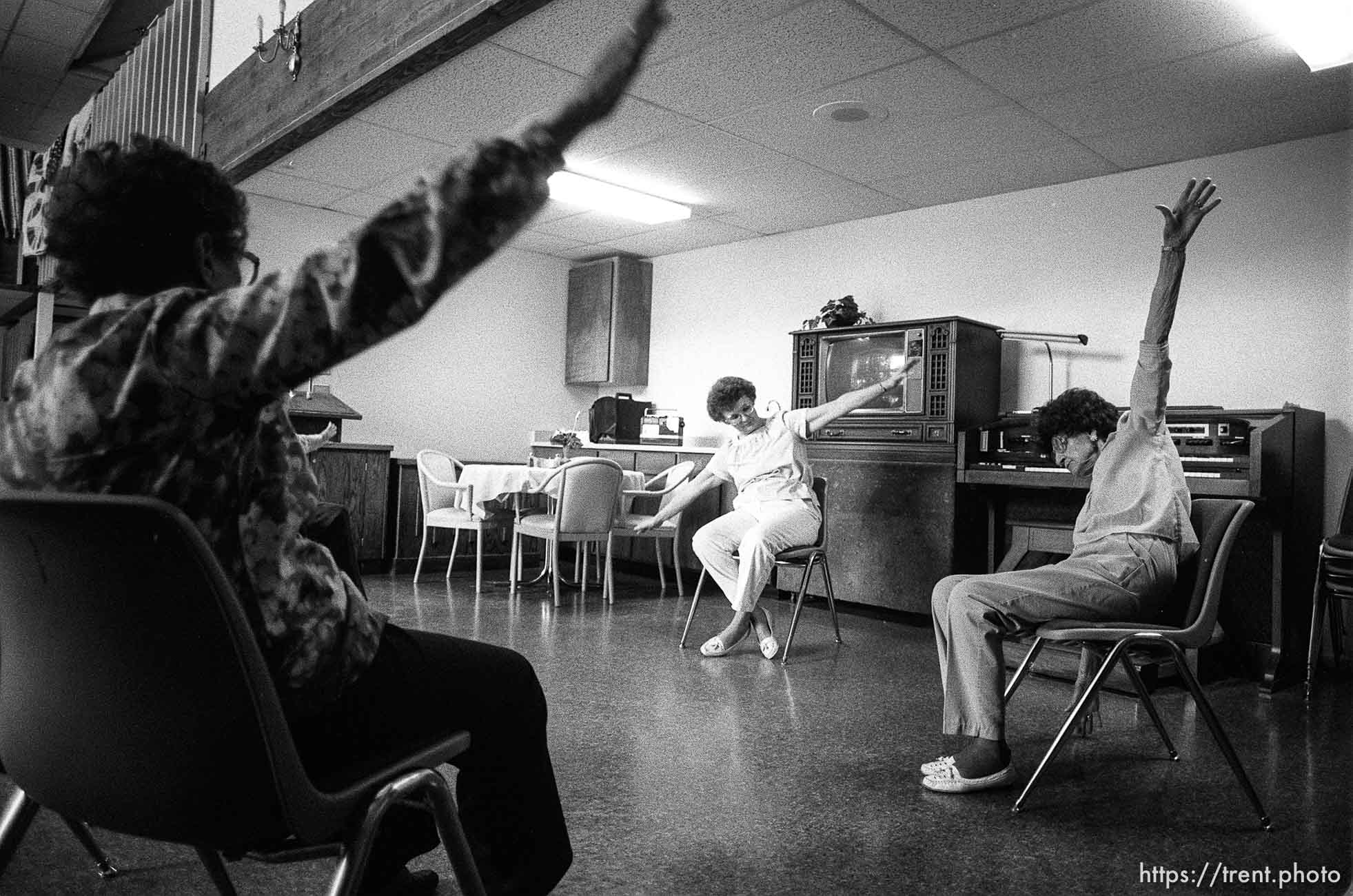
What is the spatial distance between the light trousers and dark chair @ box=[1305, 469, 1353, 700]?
1.61 meters

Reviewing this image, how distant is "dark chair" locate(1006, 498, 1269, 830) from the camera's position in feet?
7.19

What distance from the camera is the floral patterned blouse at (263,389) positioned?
0.66 metres

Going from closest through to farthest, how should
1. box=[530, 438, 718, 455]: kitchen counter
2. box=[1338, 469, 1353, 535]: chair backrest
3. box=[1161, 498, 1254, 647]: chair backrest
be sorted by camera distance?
box=[1161, 498, 1254, 647]: chair backrest → box=[1338, 469, 1353, 535]: chair backrest → box=[530, 438, 718, 455]: kitchen counter

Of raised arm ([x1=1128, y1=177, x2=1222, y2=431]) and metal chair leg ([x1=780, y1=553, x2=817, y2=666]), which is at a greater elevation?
raised arm ([x1=1128, y1=177, x2=1222, y2=431])

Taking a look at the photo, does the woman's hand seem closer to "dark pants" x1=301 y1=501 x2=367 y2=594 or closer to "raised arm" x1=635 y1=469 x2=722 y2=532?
"dark pants" x1=301 y1=501 x2=367 y2=594

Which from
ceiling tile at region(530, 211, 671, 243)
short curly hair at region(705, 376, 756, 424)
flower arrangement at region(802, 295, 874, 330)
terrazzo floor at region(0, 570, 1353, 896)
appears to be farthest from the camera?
ceiling tile at region(530, 211, 671, 243)

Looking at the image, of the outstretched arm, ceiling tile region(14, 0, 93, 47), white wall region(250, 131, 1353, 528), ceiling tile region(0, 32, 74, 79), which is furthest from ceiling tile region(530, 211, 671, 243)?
the outstretched arm

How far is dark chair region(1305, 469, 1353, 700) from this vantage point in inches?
137

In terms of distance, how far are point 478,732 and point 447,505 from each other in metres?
5.22

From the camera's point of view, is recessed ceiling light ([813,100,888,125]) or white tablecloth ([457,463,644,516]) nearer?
recessed ceiling light ([813,100,888,125])

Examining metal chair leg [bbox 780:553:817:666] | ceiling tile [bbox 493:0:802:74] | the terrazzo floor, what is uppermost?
ceiling tile [bbox 493:0:802:74]

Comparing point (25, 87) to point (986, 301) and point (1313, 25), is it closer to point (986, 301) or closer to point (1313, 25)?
point (986, 301)

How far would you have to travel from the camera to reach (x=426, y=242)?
2.16 feet

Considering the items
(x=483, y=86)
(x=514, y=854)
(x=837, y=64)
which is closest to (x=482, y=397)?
(x=483, y=86)
